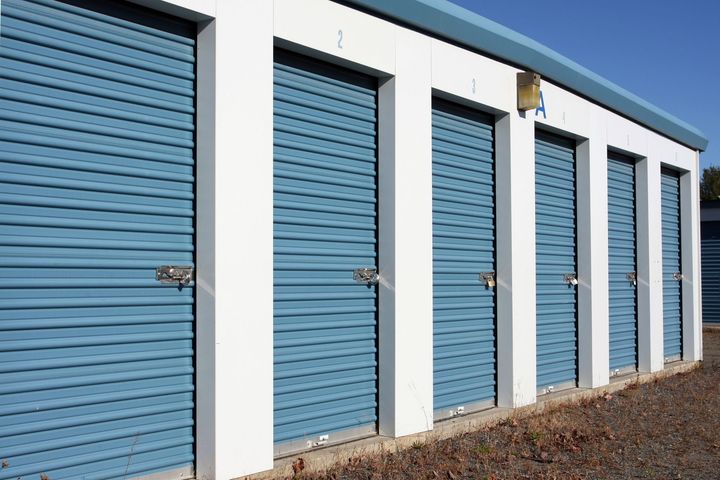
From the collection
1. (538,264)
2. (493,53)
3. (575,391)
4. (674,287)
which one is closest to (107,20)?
(493,53)

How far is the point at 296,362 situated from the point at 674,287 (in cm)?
1105

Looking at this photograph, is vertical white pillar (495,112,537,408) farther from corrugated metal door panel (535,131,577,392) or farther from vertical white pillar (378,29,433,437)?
vertical white pillar (378,29,433,437)

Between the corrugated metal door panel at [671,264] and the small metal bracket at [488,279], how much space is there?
6760 millimetres

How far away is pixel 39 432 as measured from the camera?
5.74 meters

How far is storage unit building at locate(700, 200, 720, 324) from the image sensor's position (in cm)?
2481

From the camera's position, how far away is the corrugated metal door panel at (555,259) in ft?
38.6

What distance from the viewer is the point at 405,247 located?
28.3ft

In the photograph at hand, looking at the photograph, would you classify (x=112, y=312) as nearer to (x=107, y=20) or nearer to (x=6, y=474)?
(x=6, y=474)

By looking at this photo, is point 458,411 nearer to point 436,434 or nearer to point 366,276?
point 436,434

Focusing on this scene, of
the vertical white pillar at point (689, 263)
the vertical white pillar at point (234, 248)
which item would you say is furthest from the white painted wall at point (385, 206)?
the vertical white pillar at point (689, 263)

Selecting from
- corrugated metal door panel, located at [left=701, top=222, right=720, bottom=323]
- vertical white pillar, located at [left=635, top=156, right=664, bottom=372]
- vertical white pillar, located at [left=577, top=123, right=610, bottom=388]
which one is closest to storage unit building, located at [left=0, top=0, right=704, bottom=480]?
vertical white pillar, located at [left=577, top=123, right=610, bottom=388]

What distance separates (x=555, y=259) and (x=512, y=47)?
3.13m

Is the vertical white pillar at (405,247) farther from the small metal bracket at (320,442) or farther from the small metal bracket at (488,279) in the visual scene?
the small metal bracket at (488,279)

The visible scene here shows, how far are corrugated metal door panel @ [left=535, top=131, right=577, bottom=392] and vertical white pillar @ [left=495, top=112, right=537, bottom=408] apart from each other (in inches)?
33.5
